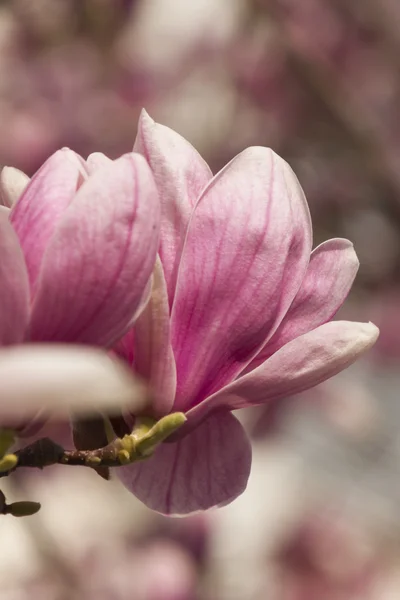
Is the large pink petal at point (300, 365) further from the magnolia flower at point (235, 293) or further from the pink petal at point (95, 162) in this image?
the pink petal at point (95, 162)

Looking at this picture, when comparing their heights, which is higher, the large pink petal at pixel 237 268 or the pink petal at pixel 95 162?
the pink petal at pixel 95 162

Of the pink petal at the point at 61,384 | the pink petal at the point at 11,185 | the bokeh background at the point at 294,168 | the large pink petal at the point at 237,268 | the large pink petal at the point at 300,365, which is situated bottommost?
the bokeh background at the point at 294,168

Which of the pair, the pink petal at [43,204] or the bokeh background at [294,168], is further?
the bokeh background at [294,168]

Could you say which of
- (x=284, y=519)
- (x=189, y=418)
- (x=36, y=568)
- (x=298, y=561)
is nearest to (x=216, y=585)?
(x=36, y=568)

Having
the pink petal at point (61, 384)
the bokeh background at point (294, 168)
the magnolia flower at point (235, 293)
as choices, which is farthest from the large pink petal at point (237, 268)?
the bokeh background at point (294, 168)

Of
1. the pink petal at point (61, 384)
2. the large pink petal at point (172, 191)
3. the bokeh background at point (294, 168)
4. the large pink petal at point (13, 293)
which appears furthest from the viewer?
the bokeh background at point (294, 168)

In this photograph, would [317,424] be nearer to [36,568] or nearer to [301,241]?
[36,568]

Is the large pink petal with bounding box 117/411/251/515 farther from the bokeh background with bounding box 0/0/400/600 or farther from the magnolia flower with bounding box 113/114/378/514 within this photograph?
the bokeh background with bounding box 0/0/400/600
